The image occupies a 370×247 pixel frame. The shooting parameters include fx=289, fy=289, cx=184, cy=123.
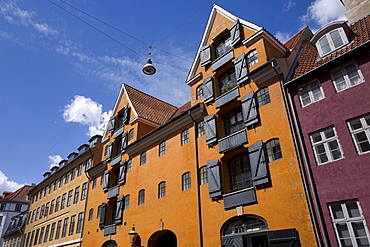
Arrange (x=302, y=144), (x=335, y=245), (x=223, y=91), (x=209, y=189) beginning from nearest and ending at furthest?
1. (x=335, y=245)
2. (x=302, y=144)
3. (x=209, y=189)
4. (x=223, y=91)

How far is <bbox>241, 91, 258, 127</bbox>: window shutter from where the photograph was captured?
16172mm

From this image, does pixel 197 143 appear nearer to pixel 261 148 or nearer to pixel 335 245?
pixel 261 148

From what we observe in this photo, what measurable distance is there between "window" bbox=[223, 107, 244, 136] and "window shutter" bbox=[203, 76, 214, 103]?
1812 millimetres

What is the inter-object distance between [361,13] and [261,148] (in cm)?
1287

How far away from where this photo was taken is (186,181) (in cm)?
1950

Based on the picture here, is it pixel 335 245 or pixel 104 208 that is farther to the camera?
pixel 104 208

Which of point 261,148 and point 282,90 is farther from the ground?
point 282,90

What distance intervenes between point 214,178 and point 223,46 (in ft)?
31.6

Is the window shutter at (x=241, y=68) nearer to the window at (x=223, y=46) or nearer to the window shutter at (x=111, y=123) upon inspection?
the window at (x=223, y=46)

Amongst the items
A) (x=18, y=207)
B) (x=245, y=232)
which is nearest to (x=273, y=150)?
(x=245, y=232)

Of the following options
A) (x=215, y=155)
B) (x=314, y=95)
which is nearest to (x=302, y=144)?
(x=314, y=95)

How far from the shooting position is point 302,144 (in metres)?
13.8

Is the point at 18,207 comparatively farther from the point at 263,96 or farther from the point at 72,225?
the point at 263,96

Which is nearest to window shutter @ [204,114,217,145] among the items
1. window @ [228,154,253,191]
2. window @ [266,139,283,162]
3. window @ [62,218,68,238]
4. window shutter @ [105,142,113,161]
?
window @ [228,154,253,191]
